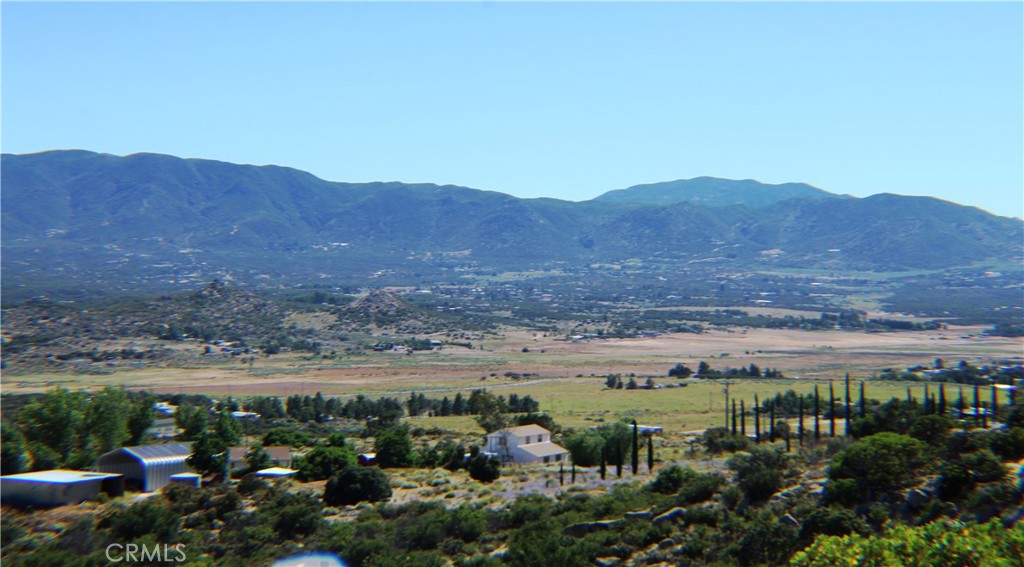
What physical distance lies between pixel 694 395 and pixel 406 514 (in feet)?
170

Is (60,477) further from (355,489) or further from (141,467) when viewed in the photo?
(355,489)

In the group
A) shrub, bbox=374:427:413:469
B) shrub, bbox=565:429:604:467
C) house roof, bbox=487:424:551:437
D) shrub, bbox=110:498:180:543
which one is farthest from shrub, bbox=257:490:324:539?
house roof, bbox=487:424:551:437

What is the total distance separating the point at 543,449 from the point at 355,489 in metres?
15.2

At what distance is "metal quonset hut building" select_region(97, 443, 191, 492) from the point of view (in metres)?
31.9

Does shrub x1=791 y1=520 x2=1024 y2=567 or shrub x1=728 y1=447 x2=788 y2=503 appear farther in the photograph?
shrub x1=728 y1=447 x2=788 y2=503

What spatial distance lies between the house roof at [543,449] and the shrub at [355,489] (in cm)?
1326

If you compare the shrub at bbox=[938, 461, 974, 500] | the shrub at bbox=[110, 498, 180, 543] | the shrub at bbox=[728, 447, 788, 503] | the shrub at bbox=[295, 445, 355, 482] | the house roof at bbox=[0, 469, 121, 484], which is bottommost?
the shrub at bbox=[295, 445, 355, 482]

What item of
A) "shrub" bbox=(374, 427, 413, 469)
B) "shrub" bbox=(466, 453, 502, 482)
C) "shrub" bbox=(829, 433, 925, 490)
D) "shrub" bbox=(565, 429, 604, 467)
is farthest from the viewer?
"shrub" bbox=(565, 429, 604, 467)

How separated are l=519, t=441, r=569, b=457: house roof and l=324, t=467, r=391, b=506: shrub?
13.3m

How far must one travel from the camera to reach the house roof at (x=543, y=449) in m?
43.9

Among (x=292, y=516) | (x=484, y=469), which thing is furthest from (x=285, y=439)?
(x=292, y=516)

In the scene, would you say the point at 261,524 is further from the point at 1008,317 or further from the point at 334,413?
the point at 1008,317

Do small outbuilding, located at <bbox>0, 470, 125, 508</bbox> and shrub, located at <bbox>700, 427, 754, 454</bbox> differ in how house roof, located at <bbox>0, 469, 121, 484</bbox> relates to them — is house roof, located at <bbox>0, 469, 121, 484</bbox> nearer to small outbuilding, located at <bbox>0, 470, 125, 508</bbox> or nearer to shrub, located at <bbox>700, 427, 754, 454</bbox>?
small outbuilding, located at <bbox>0, 470, 125, 508</bbox>

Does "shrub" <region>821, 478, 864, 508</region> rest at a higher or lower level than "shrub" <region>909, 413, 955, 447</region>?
lower
